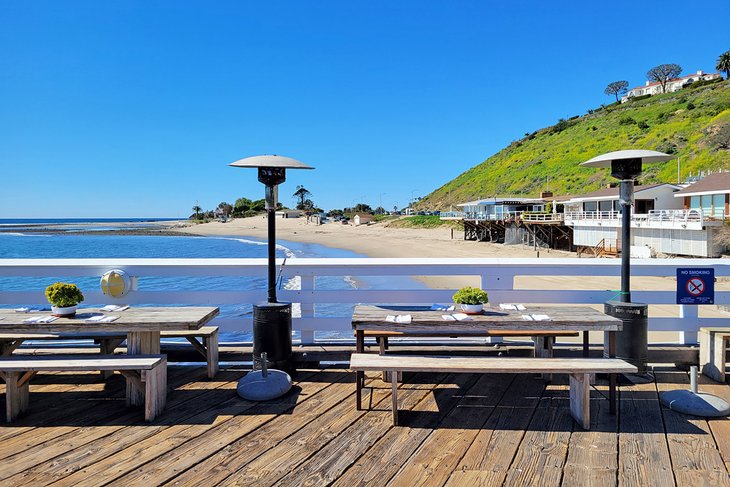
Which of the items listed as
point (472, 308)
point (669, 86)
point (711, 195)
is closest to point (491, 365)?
point (472, 308)

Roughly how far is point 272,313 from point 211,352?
0.68 metres

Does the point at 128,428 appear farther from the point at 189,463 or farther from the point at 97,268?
the point at 97,268

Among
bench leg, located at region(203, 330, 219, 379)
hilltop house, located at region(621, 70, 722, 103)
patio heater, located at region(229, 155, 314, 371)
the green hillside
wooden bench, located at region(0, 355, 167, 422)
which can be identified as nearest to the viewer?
wooden bench, located at region(0, 355, 167, 422)

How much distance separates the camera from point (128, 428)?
3193 millimetres

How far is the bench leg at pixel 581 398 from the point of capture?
10.2 ft

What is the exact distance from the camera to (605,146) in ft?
267

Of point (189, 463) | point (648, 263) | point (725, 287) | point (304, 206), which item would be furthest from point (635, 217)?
point (304, 206)

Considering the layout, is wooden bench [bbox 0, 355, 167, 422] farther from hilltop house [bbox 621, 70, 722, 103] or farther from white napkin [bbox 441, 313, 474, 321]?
hilltop house [bbox 621, 70, 722, 103]

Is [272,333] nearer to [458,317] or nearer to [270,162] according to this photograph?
[270,162]

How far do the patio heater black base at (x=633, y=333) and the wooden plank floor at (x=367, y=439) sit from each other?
9.3 inches

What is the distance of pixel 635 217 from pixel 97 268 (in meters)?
30.2

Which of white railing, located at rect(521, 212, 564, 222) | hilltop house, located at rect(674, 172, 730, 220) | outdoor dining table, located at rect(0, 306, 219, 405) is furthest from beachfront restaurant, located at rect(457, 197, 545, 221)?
outdoor dining table, located at rect(0, 306, 219, 405)

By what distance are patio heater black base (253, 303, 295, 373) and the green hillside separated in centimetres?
5899

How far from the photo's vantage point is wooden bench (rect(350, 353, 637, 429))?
10.1 ft
